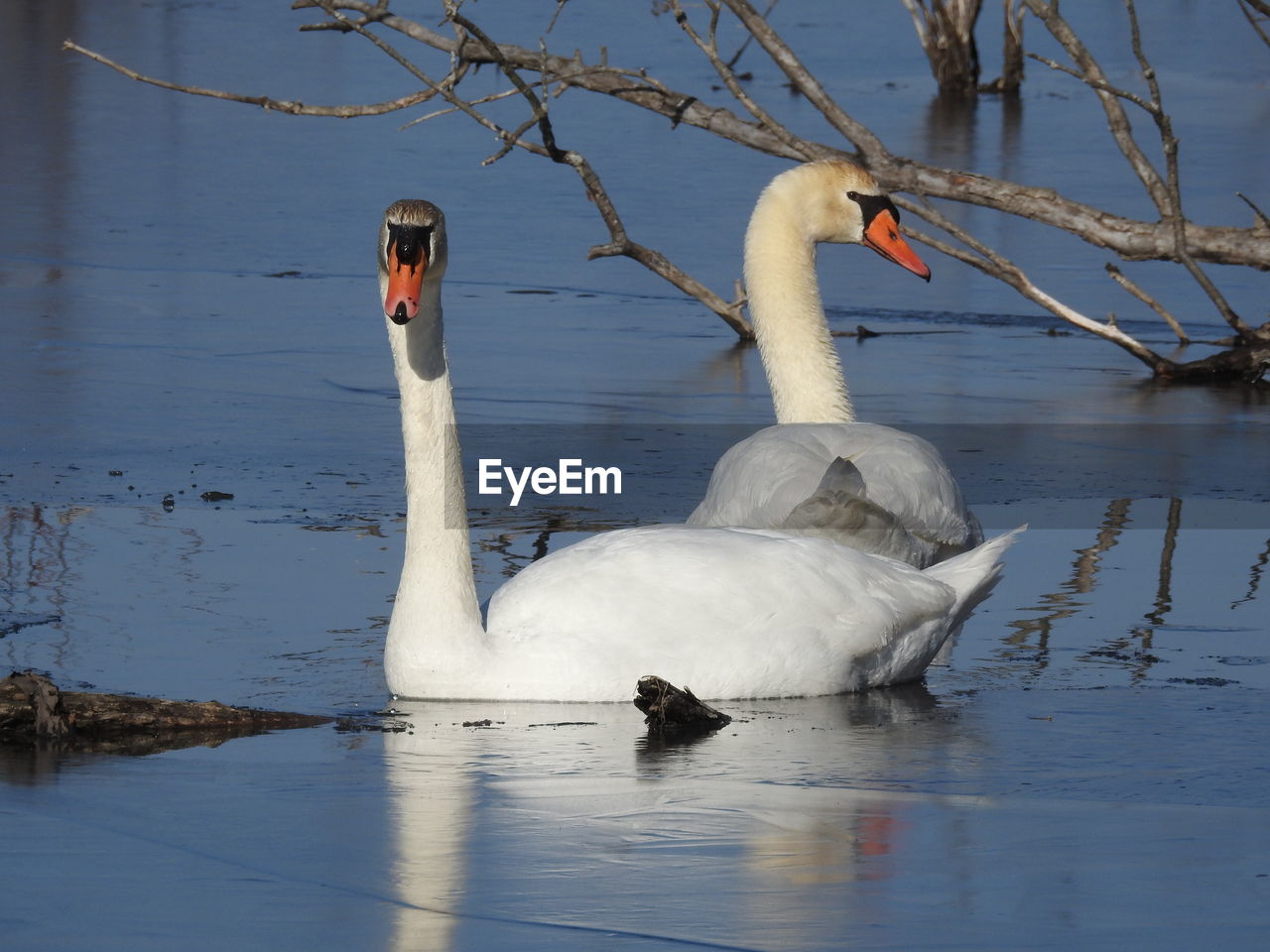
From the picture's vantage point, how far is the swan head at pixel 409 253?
5871mm

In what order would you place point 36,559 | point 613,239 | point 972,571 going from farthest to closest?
point 613,239 → point 36,559 → point 972,571

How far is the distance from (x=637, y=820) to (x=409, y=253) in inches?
67.9

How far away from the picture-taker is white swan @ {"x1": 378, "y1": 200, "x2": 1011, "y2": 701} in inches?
237

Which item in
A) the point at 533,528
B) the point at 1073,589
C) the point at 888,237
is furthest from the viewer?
the point at 888,237

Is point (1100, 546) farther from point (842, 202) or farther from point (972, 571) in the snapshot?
point (842, 202)

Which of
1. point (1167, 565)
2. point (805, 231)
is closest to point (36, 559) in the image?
point (805, 231)

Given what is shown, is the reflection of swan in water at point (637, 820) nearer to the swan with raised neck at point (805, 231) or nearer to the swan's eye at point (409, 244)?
the swan's eye at point (409, 244)

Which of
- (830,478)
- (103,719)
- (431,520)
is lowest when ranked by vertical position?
(103,719)

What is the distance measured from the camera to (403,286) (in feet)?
19.4

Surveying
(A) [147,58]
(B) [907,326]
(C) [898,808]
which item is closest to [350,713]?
(C) [898,808]

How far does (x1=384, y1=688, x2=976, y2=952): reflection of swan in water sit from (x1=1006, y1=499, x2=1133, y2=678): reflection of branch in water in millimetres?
588

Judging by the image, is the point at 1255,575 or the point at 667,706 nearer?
the point at 667,706

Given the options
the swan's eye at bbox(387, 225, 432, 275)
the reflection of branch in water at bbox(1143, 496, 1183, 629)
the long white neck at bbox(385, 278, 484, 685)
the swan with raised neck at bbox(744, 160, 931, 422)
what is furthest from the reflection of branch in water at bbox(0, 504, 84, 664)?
the reflection of branch in water at bbox(1143, 496, 1183, 629)

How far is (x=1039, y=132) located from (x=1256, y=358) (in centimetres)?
1083
